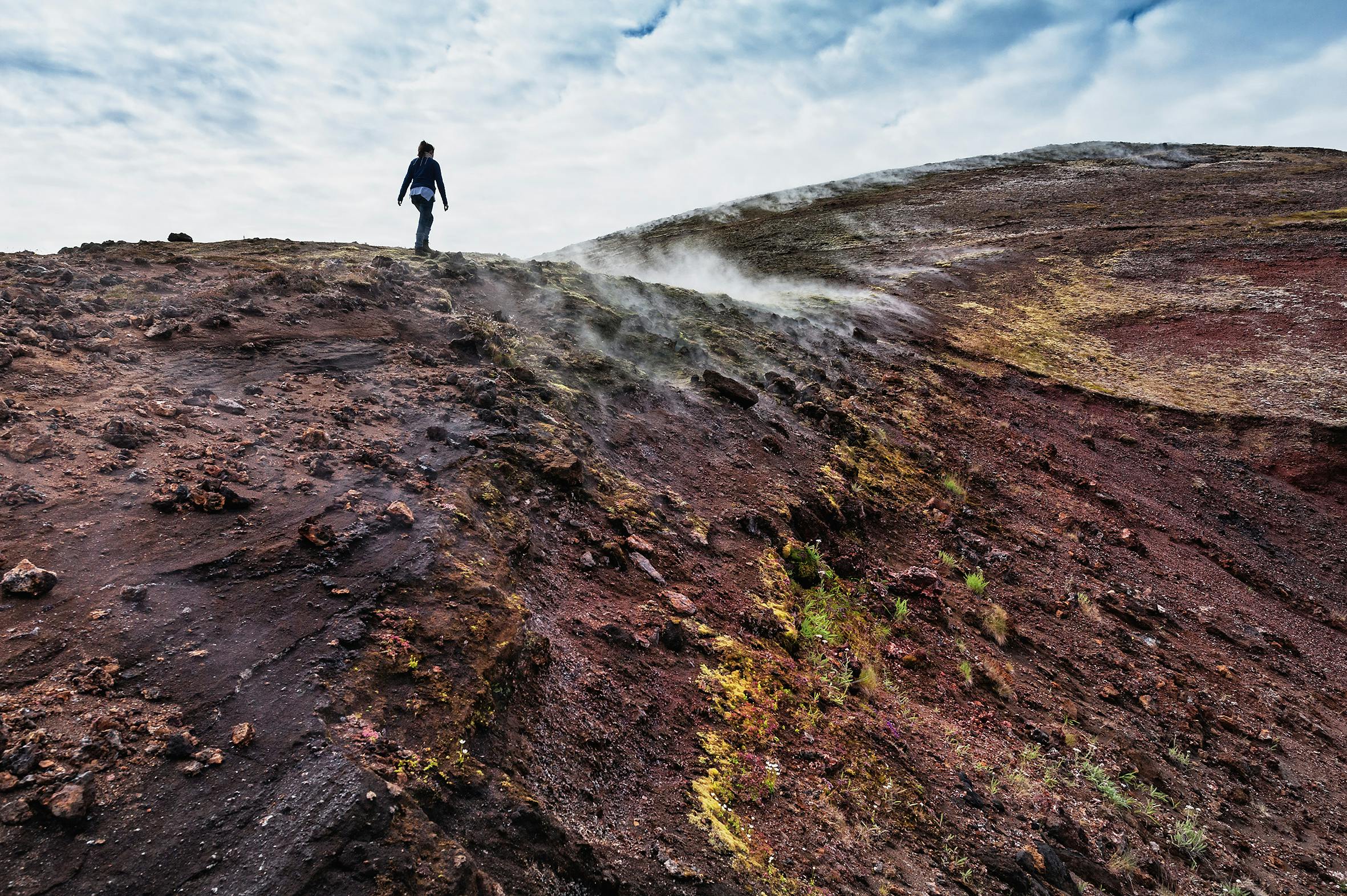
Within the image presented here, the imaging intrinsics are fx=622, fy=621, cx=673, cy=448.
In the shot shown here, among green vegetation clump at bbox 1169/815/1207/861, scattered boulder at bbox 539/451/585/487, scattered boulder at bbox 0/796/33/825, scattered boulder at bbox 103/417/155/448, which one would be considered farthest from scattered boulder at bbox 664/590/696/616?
green vegetation clump at bbox 1169/815/1207/861

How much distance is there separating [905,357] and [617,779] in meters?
11.8

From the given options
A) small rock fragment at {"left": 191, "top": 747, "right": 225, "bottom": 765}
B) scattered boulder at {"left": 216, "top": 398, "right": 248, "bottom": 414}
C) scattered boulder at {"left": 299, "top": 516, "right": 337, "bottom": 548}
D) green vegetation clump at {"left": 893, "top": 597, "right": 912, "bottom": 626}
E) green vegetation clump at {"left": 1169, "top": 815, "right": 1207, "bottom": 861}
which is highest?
scattered boulder at {"left": 216, "top": 398, "right": 248, "bottom": 414}

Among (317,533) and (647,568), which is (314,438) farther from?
(647,568)

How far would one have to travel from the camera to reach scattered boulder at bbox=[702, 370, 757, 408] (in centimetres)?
889

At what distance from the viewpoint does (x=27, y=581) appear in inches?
114

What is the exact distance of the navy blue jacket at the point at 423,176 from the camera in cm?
980

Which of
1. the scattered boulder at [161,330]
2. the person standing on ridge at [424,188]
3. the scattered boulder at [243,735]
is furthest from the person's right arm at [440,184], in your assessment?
the scattered boulder at [243,735]

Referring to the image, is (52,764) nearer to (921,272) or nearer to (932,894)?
(932,894)

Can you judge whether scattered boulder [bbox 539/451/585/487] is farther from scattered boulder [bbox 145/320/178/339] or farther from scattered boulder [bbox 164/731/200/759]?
scattered boulder [bbox 145/320/178/339]

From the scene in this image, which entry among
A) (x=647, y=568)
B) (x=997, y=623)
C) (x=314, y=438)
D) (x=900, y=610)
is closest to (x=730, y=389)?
(x=900, y=610)

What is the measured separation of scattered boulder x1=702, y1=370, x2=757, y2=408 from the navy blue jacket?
5.34m

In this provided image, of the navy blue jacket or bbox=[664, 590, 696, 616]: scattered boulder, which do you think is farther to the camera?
the navy blue jacket

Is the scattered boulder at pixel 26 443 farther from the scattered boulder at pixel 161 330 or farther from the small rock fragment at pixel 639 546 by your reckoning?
the small rock fragment at pixel 639 546

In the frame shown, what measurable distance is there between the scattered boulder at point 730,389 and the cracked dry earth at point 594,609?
0.06 m
